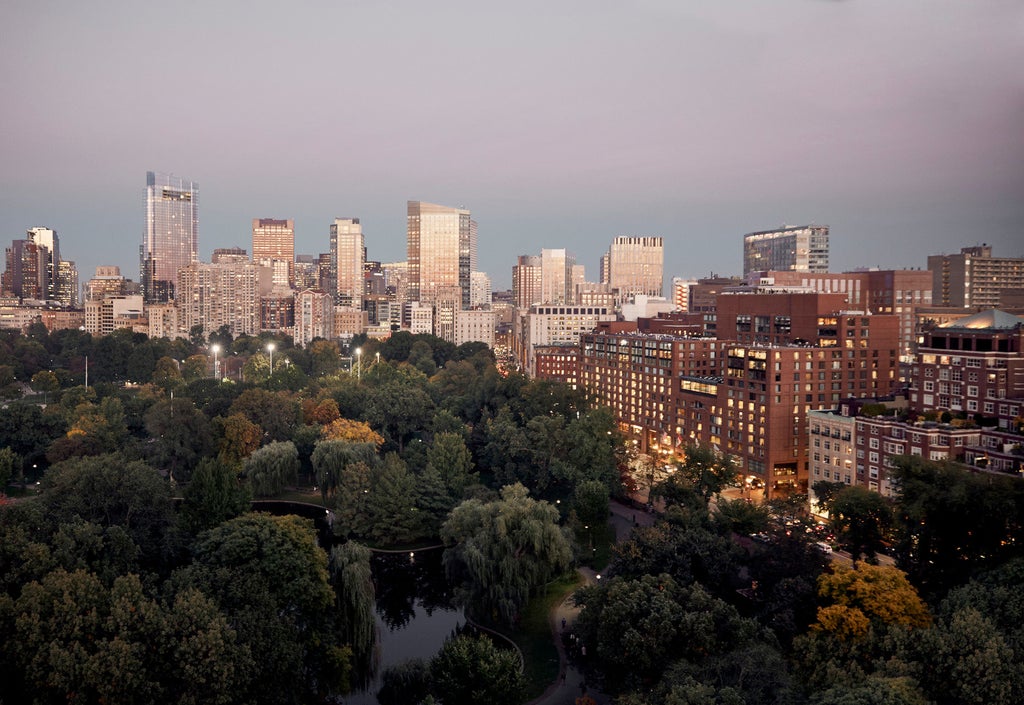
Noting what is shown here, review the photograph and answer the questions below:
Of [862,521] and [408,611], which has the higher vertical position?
[862,521]

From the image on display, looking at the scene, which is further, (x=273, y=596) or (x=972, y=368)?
(x=972, y=368)

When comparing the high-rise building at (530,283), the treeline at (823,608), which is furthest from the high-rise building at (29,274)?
the treeline at (823,608)

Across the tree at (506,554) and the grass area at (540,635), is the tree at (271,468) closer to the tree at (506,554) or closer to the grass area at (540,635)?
the tree at (506,554)

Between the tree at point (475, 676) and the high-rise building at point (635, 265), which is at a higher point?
the high-rise building at point (635, 265)

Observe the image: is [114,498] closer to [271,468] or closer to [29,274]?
[271,468]

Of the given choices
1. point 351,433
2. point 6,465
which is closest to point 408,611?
point 351,433

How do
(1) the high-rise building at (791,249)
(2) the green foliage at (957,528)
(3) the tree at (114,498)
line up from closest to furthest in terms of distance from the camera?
(2) the green foliage at (957,528) < (3) the tree at (114,498) < (1) the high-rise building at (791,249)

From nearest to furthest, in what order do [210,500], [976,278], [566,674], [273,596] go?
[273,596] < [566,674] < [210,500] < [976,278]
